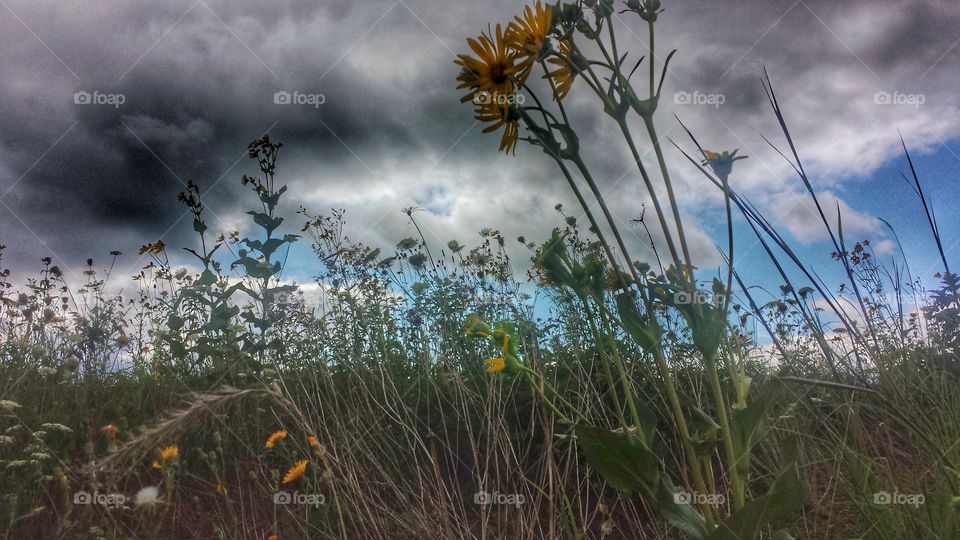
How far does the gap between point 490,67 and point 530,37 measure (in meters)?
0.12

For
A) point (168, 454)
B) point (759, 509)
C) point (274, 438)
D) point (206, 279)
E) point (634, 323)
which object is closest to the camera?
point (759, 509)

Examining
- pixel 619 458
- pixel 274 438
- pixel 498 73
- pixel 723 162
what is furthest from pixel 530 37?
pixel 274 438

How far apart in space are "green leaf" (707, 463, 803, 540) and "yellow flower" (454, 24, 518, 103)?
110 centimetres

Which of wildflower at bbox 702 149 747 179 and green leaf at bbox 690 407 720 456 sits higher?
wildflower at bbox 702 149 747 179

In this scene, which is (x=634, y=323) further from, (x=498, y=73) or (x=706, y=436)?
(x=498, y=73)

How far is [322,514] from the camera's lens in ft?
9.24

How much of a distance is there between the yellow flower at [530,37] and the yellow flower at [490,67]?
0.02 meters

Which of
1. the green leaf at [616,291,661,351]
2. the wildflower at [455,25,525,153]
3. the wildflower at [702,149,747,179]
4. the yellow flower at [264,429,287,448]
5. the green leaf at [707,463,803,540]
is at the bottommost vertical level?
the green leaf at [707,463,803,540]

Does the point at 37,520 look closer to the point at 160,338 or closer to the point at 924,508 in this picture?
the point at 160,338

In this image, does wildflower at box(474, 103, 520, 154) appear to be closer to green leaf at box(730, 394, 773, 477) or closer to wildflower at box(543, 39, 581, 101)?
wildflower at box(543, 39, 581, 101)

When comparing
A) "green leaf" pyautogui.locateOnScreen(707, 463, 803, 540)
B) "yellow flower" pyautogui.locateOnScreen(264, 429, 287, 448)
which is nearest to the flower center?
"green leaf" pyautogui.locateOnScreen(707, 463, 803, 540)

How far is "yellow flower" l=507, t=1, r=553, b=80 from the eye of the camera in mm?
1718

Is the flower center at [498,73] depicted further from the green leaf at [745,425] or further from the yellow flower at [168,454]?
the yellow flower at [168,454]

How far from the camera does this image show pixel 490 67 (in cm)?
177
